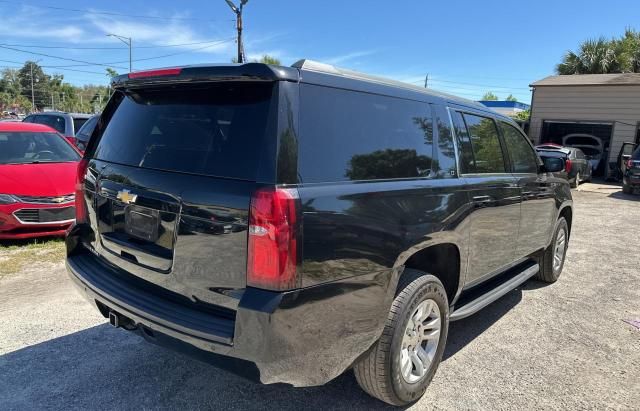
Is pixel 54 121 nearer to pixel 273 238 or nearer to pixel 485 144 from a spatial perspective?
pixel 485 144

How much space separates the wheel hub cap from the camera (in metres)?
2.91

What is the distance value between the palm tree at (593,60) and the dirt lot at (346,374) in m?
26.7

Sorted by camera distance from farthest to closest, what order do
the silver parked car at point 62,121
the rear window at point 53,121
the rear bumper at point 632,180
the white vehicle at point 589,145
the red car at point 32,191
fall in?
the white vehicle at point 589,145 < the rear bumper at point 632,180 < the rear window at point 53,121 < the silver parked car at point 62,121 < the red car at point 32,191

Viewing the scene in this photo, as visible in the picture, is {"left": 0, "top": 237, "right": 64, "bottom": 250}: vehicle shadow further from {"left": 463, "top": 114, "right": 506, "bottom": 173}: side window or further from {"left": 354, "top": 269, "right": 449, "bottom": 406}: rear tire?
{"left": 463, "top": 114, "right": 506, "bottom": 173}: side window

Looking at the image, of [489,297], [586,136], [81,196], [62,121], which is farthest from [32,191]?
→ [586,136]

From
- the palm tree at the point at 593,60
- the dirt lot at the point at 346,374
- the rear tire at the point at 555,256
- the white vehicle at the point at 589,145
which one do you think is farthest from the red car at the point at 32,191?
the palm tree at the point at 593,60

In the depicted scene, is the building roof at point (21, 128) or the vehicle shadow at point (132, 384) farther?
the building roof at point (21, 128)

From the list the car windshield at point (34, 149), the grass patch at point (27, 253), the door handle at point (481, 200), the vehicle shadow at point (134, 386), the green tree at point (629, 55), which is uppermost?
the green tree at point (629, 55)

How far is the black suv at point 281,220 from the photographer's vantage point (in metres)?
2.18

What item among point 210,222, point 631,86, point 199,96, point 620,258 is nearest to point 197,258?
point 210,222

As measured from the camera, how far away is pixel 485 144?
3.92 metres

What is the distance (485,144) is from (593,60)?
28725mm

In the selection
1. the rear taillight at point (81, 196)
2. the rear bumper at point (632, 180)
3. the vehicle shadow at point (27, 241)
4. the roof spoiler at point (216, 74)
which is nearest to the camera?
the roof spoiler at point (216, 74)

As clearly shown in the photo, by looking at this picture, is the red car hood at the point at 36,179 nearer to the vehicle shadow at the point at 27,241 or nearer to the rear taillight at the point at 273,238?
the vehicle shadow at the point at 27,241
